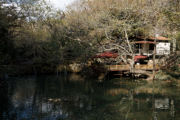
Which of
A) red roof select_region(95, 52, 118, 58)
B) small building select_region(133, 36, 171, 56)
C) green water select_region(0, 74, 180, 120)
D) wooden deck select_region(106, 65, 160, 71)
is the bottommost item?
green water select_region(0, 74, 180, 120)

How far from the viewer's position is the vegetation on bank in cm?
2247

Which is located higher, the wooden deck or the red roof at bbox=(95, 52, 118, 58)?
the red roof at bbox=(95, 52, 118, 58)

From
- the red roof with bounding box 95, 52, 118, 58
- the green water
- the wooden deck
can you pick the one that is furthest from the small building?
the green water

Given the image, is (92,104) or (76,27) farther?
(76,27)

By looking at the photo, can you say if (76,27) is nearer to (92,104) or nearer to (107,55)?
(107,55)

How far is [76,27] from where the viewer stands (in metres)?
27.6

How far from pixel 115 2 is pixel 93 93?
13.7m

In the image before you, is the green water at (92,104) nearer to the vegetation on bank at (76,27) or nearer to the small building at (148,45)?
the vegetation on bank at (76,27)

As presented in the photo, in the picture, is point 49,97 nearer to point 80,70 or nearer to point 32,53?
point 80,70

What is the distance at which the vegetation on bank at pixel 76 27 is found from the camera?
22.5 metres

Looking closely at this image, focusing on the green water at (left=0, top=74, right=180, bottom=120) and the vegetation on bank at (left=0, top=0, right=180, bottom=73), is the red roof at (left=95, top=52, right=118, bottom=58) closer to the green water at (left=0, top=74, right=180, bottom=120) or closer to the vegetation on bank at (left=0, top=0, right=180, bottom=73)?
the vegetation on bank at (left=0, top=0, right=180, bottom=73)

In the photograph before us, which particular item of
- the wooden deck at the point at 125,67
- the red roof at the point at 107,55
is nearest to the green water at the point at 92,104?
the wooden deck at the point at 125,67

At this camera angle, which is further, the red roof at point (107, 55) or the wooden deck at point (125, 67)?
the red roof at point (107, 55)

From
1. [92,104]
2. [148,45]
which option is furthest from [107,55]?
[92,104]
